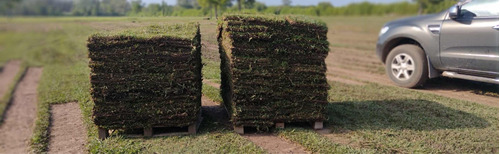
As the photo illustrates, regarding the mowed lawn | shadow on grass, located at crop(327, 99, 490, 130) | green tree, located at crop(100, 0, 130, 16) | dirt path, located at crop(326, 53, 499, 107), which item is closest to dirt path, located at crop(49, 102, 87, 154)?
the mowed lawn

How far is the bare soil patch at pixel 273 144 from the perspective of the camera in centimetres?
393

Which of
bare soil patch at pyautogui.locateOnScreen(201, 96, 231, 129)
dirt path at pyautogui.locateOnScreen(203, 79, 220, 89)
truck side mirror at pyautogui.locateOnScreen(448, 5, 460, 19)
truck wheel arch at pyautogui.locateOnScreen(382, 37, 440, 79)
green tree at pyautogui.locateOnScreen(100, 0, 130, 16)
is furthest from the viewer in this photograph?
truck wheel arch at pyautogui.locateOnScreen(382, 37, 440, 79)

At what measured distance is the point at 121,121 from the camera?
13.7 ft

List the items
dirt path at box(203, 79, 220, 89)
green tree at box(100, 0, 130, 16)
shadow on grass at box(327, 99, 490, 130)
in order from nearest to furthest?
shadow on grass at box(327, 99, 490, 130) → dirt path at box(203, 79, 220, 89) → green tree at box(100, 0, 130, 16)

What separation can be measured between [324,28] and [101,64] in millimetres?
2417

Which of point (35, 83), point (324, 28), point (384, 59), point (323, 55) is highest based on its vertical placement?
point (324, 28)

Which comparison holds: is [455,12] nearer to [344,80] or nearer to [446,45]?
[446,45]

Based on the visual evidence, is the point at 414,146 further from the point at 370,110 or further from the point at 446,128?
the point at 370,110

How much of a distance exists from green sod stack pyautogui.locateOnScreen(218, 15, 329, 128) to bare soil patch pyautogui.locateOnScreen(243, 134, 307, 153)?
0.13 metres

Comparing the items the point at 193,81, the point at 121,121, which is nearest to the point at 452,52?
the point at 193,81

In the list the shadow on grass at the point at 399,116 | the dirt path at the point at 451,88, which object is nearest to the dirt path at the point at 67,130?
the shadow on grass at the point at 399,116

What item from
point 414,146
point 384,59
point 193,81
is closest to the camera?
point 414,146

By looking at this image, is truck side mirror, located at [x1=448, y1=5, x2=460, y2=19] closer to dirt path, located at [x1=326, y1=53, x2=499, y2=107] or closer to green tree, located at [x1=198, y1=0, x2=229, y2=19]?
dirt path, located at [x1=326, y1=53, x2=499, y2=107]

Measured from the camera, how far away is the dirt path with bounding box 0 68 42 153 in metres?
4.11
